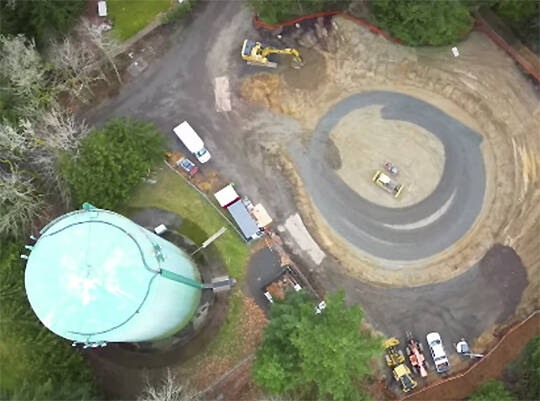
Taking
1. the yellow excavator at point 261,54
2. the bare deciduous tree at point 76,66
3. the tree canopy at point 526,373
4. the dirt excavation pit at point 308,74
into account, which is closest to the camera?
the tree canopy at point 526,373

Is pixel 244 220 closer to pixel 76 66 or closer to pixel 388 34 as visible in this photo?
pixel 76 66

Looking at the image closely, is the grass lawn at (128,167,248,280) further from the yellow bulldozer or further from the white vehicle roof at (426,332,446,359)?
the white vehicle roof at (426,332,446,359)

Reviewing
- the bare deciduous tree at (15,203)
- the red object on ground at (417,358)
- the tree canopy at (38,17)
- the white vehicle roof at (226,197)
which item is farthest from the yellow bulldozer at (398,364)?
the tree canopy at (38,17)

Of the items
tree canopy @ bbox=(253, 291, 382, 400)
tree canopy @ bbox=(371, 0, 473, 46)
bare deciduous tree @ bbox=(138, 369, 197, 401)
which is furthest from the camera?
tree canopy @ bbox=(371, 0, 473, 46)

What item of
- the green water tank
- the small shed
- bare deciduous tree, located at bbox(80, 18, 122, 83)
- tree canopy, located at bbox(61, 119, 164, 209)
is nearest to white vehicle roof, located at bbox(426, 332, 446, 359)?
the green water tank

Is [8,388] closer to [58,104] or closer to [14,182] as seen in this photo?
[14,182]

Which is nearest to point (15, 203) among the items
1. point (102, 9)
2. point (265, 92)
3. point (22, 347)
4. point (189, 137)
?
point (22, 347)

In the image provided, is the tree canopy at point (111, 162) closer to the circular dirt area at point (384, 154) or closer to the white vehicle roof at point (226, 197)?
the white vehicle roof at point (226, 197)
